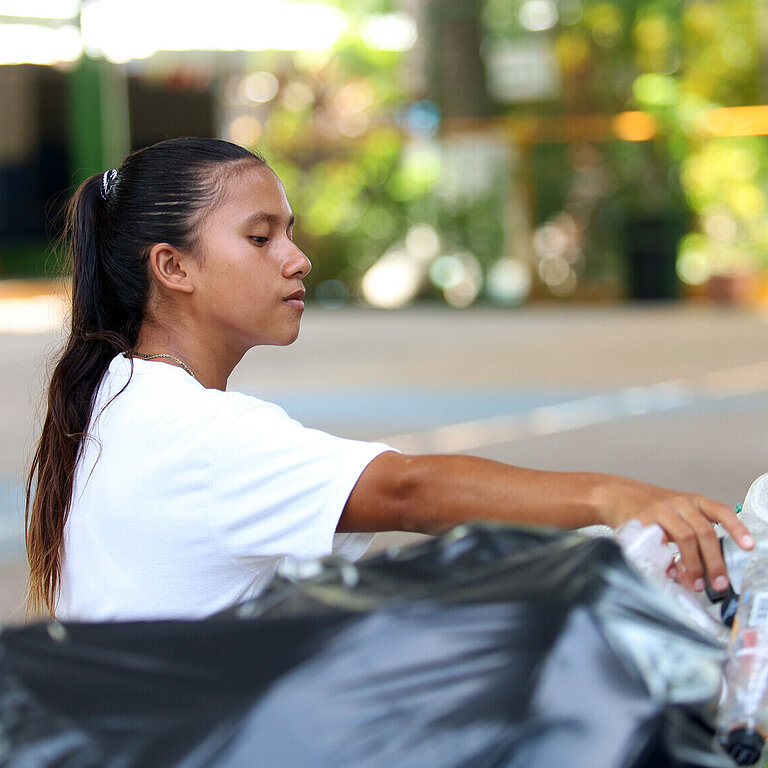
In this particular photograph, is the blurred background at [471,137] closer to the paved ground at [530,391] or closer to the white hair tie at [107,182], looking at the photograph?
the paved ground at [530,391]

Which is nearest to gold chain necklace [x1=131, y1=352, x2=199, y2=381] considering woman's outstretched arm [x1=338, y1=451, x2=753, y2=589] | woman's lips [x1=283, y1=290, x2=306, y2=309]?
woman's lips [x1=283, y1=290, x2=306, y2=309]

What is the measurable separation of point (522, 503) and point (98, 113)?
1536 centimetres

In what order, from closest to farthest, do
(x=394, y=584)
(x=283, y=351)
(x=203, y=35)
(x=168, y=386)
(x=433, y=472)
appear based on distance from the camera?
(x=394, y=584) → (x=433, y=472) → (x=168, y=386) → (x=283, y=351) → (x=203, y=35)

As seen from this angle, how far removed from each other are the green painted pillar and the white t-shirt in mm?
14649

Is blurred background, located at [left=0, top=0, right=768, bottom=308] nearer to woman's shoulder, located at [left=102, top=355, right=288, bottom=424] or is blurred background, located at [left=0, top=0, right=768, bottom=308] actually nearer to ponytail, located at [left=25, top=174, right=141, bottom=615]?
ponytail, located at [left=25, top=174, right=141, bottom=615]

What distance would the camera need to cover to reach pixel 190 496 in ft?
5.18

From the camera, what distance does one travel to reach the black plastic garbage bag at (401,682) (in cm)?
114

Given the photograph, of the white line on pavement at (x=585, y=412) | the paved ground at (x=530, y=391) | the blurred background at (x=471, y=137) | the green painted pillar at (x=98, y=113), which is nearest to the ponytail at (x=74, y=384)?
the paved ground at (x=530, y=391)

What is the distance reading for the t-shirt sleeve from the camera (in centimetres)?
151

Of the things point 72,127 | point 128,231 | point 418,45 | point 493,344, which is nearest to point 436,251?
point 418,45

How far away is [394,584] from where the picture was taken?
128cm

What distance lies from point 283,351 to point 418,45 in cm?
528

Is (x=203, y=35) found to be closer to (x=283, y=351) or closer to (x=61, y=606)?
(x=283, y=351)

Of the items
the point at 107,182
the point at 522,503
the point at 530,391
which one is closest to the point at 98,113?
the point at 530,391
